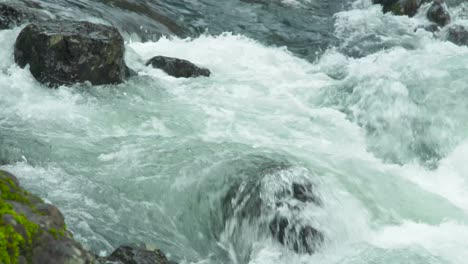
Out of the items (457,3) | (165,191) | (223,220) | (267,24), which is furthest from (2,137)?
(457,3)

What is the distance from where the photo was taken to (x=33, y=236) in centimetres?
378

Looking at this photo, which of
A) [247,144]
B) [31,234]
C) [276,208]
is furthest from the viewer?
[247,144]

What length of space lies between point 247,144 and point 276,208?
7.25 ft

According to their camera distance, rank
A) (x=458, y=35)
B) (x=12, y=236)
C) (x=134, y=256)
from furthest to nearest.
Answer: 1. (x=458, y=35)
2. (x=134, y=256)
3. (x=12, y=236)

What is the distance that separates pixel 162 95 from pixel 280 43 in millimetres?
6151

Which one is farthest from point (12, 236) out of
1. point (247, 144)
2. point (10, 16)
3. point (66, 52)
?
point (10, 16)

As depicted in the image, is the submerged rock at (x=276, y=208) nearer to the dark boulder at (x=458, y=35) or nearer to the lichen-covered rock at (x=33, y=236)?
the lichen-covered rock at (x=33, y=236)

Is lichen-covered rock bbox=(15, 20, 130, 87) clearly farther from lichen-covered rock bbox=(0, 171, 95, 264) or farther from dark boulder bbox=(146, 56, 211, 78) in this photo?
lichen-covered rock bbox=(0, 171, 95, 264)

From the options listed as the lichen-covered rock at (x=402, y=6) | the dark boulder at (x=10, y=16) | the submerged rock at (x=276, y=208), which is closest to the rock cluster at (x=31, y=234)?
the submerged rock at (x=276, y=208)

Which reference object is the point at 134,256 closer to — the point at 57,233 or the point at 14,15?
the point at 57,233

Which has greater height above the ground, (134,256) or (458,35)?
(458,35)

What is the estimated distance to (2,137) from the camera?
7.21 meters

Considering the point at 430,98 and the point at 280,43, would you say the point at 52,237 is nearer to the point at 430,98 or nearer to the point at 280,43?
the point at 430,98

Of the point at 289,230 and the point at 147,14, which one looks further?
the point at 147,14
